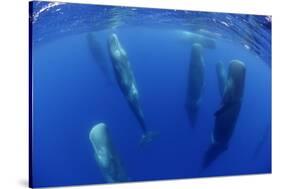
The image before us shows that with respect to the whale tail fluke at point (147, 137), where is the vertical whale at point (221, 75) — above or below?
above

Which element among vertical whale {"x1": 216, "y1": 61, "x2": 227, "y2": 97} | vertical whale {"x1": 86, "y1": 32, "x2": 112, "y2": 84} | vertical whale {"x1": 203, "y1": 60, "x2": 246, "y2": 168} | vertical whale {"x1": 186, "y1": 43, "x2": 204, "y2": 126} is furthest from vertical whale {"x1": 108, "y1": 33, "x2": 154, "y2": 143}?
vertical whale {"x1": 216, "y1": 61, "x2": 227, "y2": 97}

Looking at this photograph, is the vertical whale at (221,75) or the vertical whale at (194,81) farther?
the vertical whale at (221,75)

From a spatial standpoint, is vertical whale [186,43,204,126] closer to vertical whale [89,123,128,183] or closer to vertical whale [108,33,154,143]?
vertical whale [108,33,154,143]

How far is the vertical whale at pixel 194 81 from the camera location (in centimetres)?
723

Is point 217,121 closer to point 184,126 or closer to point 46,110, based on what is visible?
point 184,126

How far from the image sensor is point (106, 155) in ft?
22.2

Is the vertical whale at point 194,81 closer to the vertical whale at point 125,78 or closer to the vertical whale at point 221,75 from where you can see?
the vertical whale at point 221,75

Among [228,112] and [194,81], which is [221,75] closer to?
[194,81]

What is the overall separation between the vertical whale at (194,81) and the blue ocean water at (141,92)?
0.07m

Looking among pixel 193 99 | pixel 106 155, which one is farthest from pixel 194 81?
pixel 106 155

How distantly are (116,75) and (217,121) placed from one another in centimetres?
157

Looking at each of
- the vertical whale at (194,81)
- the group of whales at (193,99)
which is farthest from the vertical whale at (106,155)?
the vertical whale at (194,81)

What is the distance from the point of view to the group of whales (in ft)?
22.2

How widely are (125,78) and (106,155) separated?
983 mm
